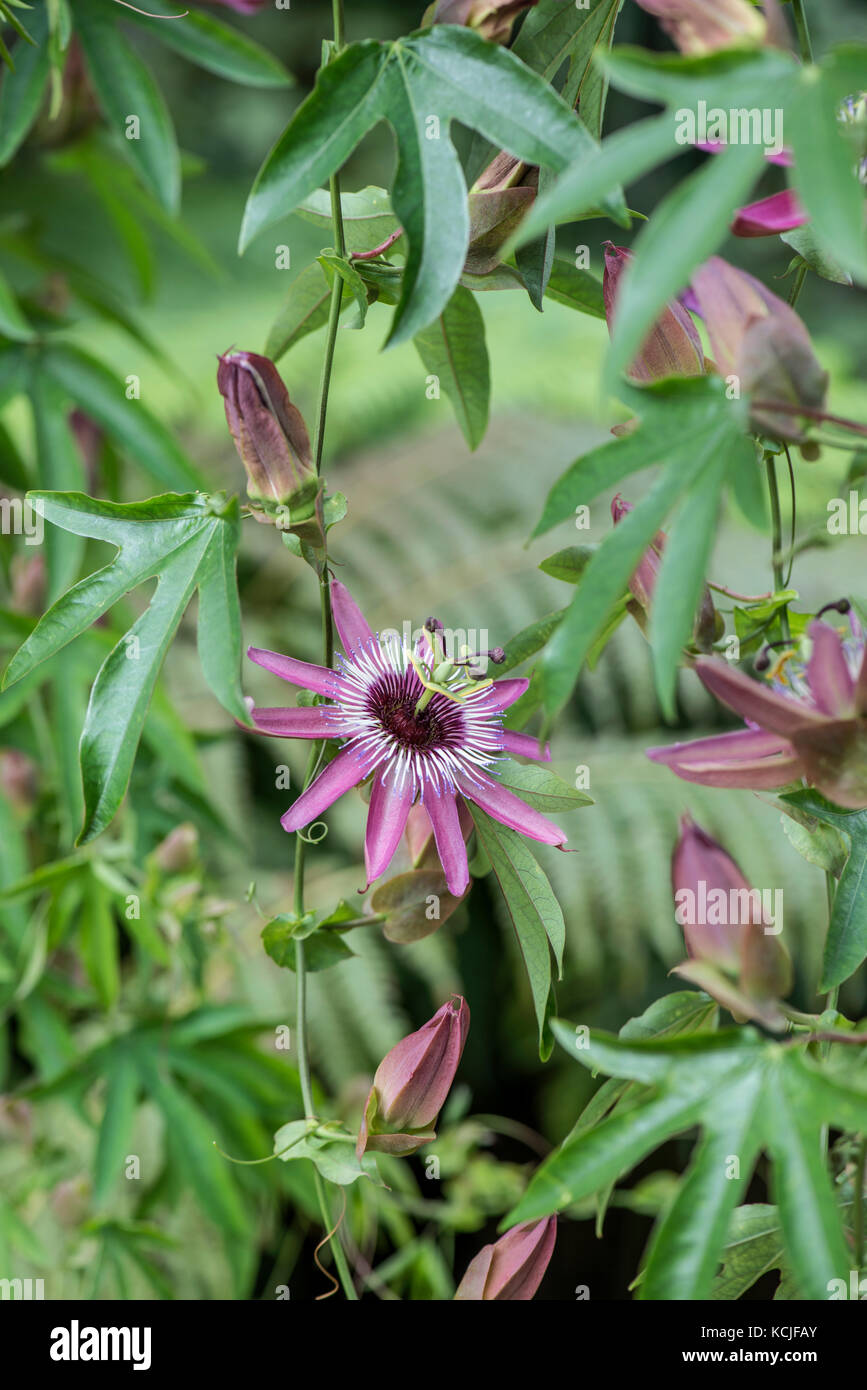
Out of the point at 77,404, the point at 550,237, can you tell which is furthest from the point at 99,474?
the point at 550,237

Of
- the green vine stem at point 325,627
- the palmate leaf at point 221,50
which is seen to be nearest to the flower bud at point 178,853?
the green vine stem at point 325,627

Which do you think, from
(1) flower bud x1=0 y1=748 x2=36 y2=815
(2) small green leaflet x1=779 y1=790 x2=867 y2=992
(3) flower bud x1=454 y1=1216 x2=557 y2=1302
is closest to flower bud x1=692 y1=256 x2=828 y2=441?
(2) small green leaflet x1=779 y1=790 x2=867 y2=992

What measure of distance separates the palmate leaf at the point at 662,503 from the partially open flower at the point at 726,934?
0.08 metres

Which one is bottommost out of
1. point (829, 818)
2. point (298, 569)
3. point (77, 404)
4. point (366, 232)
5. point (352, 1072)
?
point (829, 818)

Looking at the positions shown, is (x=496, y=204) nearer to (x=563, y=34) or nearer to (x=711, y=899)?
(x=563, y=34)

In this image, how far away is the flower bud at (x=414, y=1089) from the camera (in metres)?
0.39

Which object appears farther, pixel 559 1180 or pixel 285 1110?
pixel 285 1110

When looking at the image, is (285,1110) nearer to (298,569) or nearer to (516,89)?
(516,89)

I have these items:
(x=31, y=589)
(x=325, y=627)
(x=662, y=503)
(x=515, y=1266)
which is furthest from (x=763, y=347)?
(x=31, y=589)

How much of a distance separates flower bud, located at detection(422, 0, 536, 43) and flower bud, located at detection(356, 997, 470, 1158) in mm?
298

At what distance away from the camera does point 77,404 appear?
785 mm

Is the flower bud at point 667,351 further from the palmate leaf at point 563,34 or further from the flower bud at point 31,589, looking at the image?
the flower bud at point 31,589

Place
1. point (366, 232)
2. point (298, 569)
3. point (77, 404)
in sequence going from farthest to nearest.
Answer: point (298, 569)
point (77, 404)
point (366, 232)

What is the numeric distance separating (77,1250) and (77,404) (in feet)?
1.82
